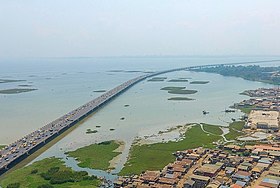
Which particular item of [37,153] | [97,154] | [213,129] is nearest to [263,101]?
[213,129]

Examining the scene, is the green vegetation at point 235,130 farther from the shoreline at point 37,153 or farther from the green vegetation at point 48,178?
the shoreline at point 37,153

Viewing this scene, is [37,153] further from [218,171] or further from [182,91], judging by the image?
[182,91]

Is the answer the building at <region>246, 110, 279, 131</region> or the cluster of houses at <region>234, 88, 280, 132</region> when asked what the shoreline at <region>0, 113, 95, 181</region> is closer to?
the cluster of houses at <region>234, 88, 280, 132</region>

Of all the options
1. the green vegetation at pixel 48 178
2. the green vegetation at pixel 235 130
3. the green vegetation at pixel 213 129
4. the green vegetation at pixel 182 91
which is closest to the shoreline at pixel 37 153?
the green vegetation at pixel 48 178

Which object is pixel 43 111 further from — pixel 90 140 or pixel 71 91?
pixel 71 91

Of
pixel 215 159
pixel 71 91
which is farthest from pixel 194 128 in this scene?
pixel 71 91

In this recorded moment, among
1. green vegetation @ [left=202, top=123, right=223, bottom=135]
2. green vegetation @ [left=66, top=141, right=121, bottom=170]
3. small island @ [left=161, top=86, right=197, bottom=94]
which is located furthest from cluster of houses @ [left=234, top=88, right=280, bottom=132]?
green vegetation @ [left=66, top=141, right=121, bottom=170]
